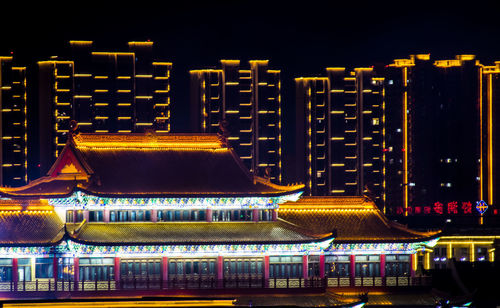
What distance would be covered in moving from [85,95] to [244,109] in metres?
13.7

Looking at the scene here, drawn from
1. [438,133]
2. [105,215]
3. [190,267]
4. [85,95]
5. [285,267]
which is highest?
[85,95]

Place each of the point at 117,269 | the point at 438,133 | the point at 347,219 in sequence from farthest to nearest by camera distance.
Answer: the point at 438,133, the point at 347,219, the point at 117,269

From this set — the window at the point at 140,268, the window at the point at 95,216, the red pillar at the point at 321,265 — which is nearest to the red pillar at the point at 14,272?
the window at the point at 95,216

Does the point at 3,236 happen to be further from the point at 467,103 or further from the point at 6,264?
the point at 467,103

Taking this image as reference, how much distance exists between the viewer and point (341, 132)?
99.1 m

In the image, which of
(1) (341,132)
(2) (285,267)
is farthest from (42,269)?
(1) (341,132)

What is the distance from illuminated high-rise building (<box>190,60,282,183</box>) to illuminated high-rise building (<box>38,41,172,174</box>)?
4052 mm

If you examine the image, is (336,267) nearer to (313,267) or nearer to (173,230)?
(313,267)

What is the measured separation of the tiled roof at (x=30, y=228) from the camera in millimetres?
40750

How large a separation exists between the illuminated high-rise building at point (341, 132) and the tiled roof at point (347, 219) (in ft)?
170

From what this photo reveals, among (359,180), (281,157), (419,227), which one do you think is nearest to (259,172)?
(281,157)

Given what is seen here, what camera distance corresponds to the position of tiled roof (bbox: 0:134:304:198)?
138 feet

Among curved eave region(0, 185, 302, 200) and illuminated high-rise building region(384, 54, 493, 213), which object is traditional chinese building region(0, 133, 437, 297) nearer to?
curved eave region(0, 185, 302, 200)

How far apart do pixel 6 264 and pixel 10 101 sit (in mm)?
57318
